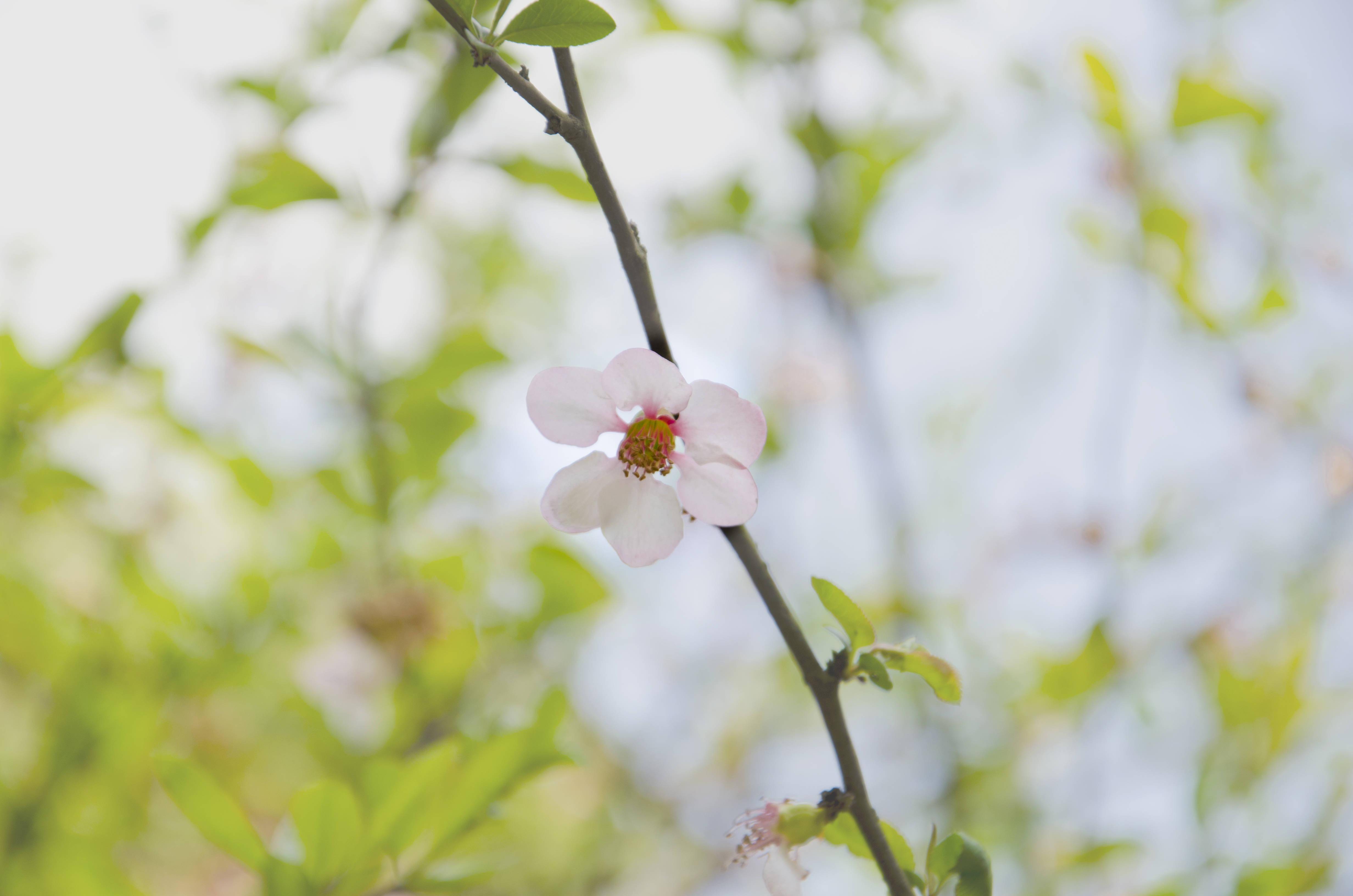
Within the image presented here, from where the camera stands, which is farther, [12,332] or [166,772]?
[12,332]

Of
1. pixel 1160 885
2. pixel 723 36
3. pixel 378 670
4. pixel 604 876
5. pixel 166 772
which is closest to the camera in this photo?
pixel 166 772

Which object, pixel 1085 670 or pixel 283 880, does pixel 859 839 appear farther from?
pixel 1085 670

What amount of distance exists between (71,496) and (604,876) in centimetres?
62

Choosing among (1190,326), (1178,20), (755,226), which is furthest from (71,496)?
(1178,20)

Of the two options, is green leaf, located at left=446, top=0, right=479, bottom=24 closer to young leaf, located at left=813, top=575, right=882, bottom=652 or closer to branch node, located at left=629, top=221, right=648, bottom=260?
branch node, located at left=629, top=221, right=648, bottom=260

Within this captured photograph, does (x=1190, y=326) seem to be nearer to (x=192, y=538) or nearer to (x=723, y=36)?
(x=723, y=36)

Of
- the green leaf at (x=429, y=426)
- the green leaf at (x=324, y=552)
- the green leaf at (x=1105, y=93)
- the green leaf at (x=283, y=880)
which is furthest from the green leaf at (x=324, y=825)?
the green leaf at (x=1105, y=93)

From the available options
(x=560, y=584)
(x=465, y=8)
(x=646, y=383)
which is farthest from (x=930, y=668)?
(x=560, y=584)

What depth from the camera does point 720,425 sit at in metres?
0.28

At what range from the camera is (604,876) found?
0.89 meters

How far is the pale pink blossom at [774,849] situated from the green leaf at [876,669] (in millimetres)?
54

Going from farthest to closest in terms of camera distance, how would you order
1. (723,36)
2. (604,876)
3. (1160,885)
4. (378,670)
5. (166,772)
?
(604,876), (378,670), (723,36), (1160,885), (166,772)

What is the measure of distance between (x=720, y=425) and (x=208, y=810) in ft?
0.83

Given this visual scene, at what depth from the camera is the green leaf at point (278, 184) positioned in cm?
44
